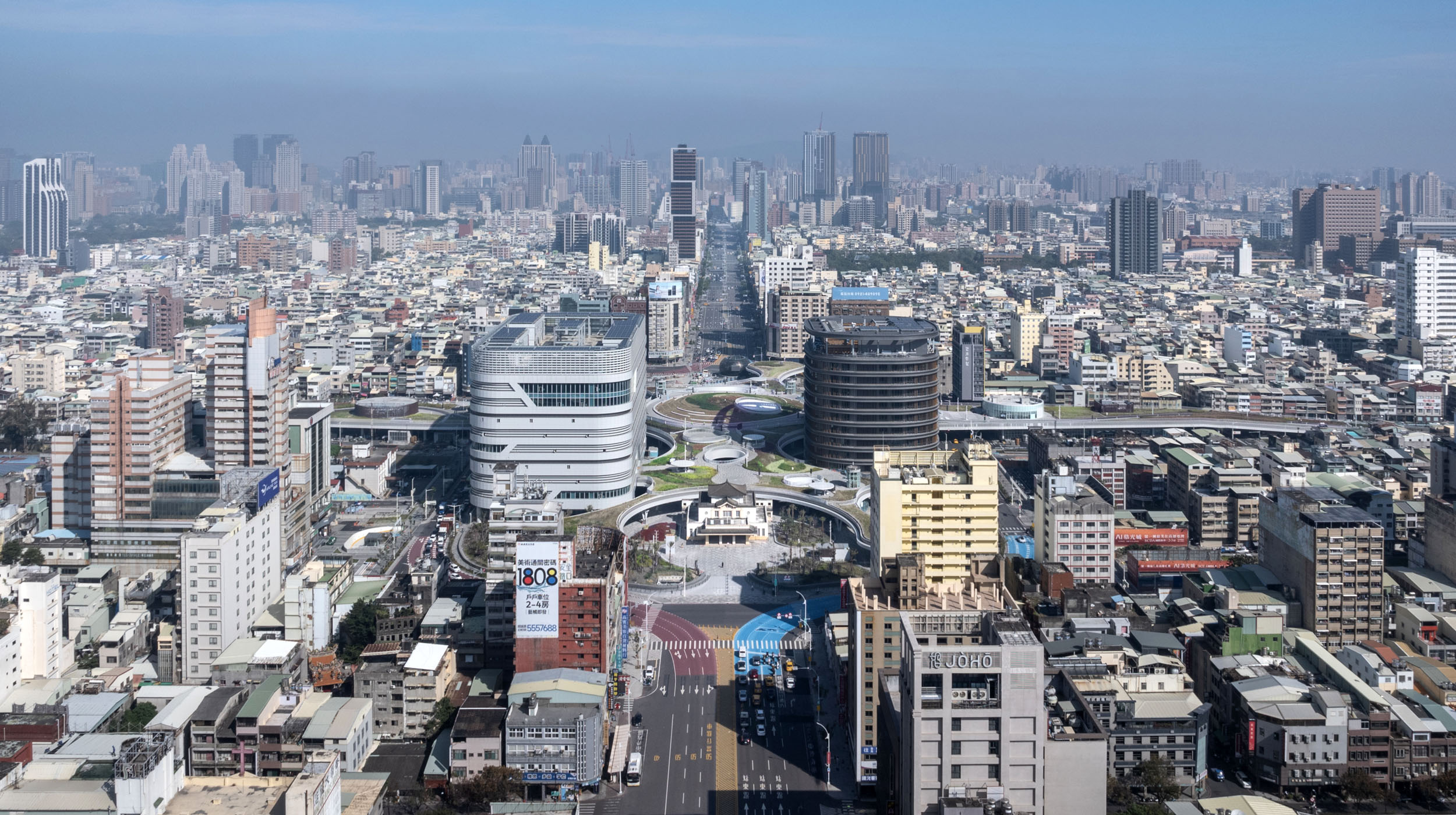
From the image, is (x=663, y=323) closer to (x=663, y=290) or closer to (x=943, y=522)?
(x=663, y=290)

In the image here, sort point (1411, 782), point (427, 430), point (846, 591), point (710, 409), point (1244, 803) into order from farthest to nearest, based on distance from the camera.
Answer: point (710, 409) < point (427, 430) < point (846, 591) < point (1411, 782) < point (1244, 803)

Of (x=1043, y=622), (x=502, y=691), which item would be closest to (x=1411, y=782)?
(x=1043, y=622)

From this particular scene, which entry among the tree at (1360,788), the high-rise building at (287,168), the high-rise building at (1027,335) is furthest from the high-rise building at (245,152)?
the tree at (1360,788)

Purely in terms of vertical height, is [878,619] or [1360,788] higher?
[878,619]

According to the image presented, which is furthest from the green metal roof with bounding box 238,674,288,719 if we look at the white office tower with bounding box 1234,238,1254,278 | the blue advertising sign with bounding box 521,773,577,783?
the white office tower with bounding box 1234,238,1254,278

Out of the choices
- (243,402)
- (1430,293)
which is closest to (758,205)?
(1430,293)

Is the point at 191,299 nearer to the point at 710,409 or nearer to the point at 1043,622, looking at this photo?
the point at 710,409

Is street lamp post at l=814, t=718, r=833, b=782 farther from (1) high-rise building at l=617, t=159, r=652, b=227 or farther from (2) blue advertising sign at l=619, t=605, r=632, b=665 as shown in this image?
(1) high-rise building at l=617, t=159, r=652, b=227
